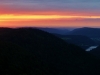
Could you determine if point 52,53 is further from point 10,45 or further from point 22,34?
point 10,45

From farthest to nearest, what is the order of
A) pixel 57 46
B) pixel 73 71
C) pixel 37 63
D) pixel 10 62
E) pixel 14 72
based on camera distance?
pixel 57 46, pixel 73 71, pixel 37 63, pixel 10 62, pixel 14 72

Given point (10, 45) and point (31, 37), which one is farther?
point (31, 37)

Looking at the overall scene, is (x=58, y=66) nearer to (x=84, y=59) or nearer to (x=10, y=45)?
(x=84, y=59)

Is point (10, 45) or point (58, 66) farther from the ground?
point (10, 45)

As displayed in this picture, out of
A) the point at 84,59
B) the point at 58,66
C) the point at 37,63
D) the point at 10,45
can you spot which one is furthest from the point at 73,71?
the point at 10,45

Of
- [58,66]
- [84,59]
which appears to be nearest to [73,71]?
[58,66]

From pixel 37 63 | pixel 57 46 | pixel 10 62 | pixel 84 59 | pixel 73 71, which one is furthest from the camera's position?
pixel 57 46
